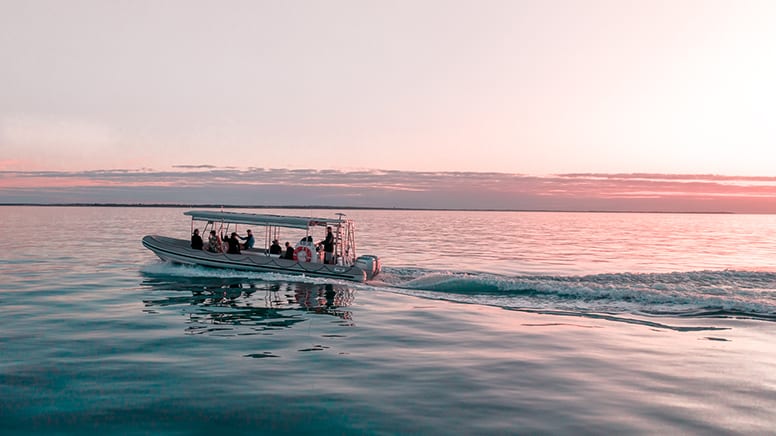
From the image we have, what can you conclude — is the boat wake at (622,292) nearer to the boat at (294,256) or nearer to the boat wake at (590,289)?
the boat wake at (590,289)

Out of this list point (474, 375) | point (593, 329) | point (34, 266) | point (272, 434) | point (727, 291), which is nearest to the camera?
point (272, 434)

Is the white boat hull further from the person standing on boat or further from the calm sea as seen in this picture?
the person standing on boat

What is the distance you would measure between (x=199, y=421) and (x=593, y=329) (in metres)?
12.5

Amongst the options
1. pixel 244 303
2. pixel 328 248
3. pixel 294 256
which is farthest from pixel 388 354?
pixel 294 256

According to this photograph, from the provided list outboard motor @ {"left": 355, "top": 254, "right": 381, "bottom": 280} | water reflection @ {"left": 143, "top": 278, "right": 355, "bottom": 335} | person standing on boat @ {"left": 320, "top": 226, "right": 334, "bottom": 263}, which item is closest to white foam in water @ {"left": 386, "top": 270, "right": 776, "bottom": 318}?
outboard motor @ {"left": 355, "top": 254, "right": 381, "bottom": 280}

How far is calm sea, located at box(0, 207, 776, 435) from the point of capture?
10.2 meters

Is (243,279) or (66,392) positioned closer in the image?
(66,392)

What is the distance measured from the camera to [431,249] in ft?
164

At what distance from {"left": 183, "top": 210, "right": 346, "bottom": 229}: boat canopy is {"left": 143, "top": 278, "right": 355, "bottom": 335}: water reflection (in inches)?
126

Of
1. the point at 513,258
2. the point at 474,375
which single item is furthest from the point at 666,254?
the point at 474,375

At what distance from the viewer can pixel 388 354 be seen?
14.7 metres

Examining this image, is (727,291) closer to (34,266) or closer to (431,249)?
(431,249)

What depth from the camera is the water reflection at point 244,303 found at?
1814 cm

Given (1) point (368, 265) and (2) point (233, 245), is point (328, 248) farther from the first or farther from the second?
(2) point (233, 245)
